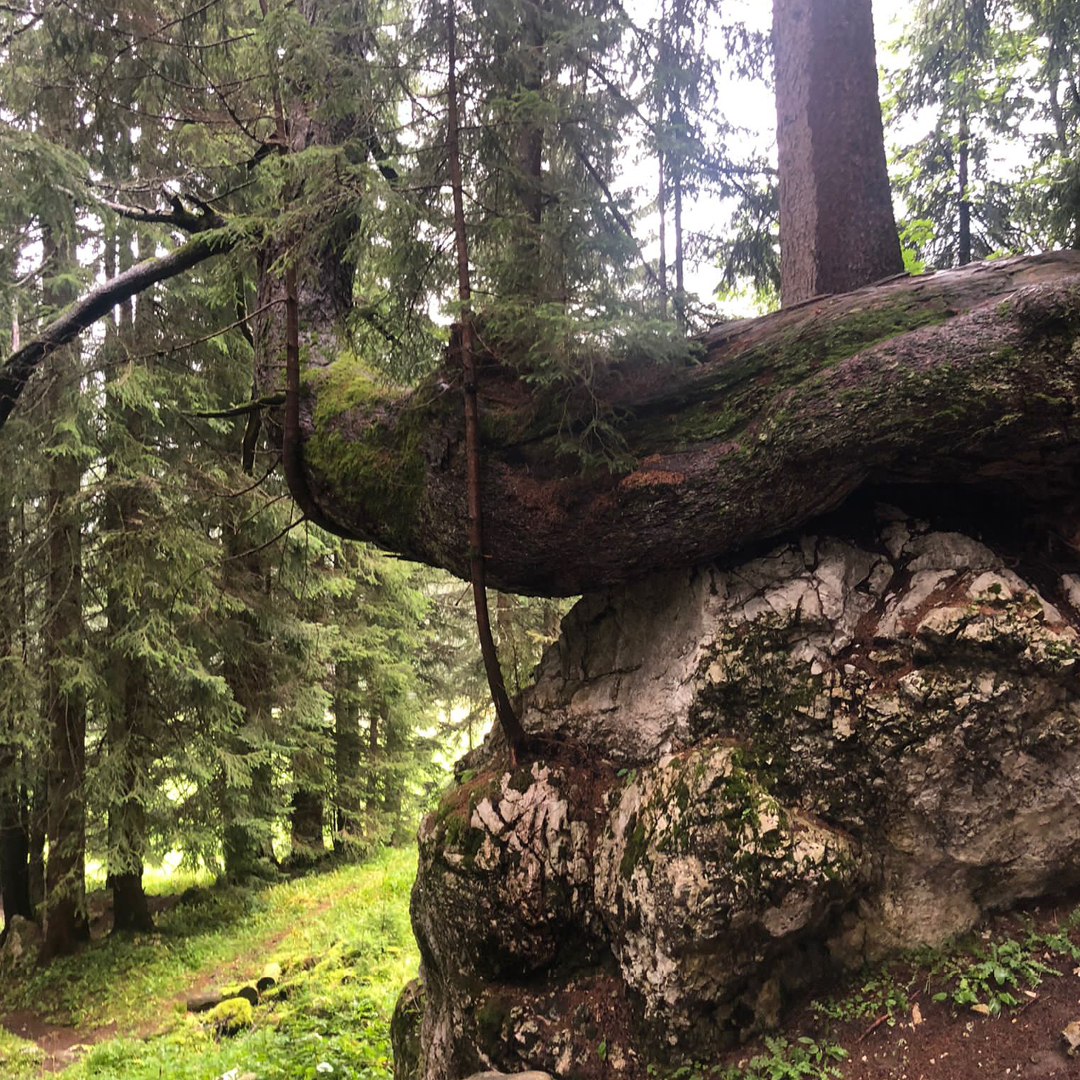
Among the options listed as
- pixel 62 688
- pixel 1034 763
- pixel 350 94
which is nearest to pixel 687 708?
pixel 1034 763

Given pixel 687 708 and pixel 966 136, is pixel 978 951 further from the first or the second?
pixel 966 136

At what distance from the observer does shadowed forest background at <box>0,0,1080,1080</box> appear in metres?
4.48

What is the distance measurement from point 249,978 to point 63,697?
4405mm

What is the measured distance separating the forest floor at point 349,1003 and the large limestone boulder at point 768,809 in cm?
17

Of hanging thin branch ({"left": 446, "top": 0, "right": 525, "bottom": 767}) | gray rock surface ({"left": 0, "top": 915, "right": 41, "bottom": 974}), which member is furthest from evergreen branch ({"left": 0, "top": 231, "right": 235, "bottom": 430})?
gray rock surface ({"left": 0, "top": 915, "right": 41, "bottom": 974})

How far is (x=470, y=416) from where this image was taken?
13.7 feet

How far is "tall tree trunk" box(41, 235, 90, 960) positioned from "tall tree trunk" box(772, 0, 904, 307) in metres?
8.38

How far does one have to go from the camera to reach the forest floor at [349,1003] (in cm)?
307

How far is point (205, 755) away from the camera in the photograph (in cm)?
1020

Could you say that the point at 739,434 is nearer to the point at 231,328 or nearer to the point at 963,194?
the point at 231,328

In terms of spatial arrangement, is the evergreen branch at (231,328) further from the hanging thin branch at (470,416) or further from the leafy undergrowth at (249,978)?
the leafy undergrowth at (249,978)

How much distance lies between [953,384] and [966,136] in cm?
562

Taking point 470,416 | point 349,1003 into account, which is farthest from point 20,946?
point 470,416

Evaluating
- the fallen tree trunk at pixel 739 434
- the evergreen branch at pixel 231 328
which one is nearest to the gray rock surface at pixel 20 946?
the evergreen branch at pixel 231 328
